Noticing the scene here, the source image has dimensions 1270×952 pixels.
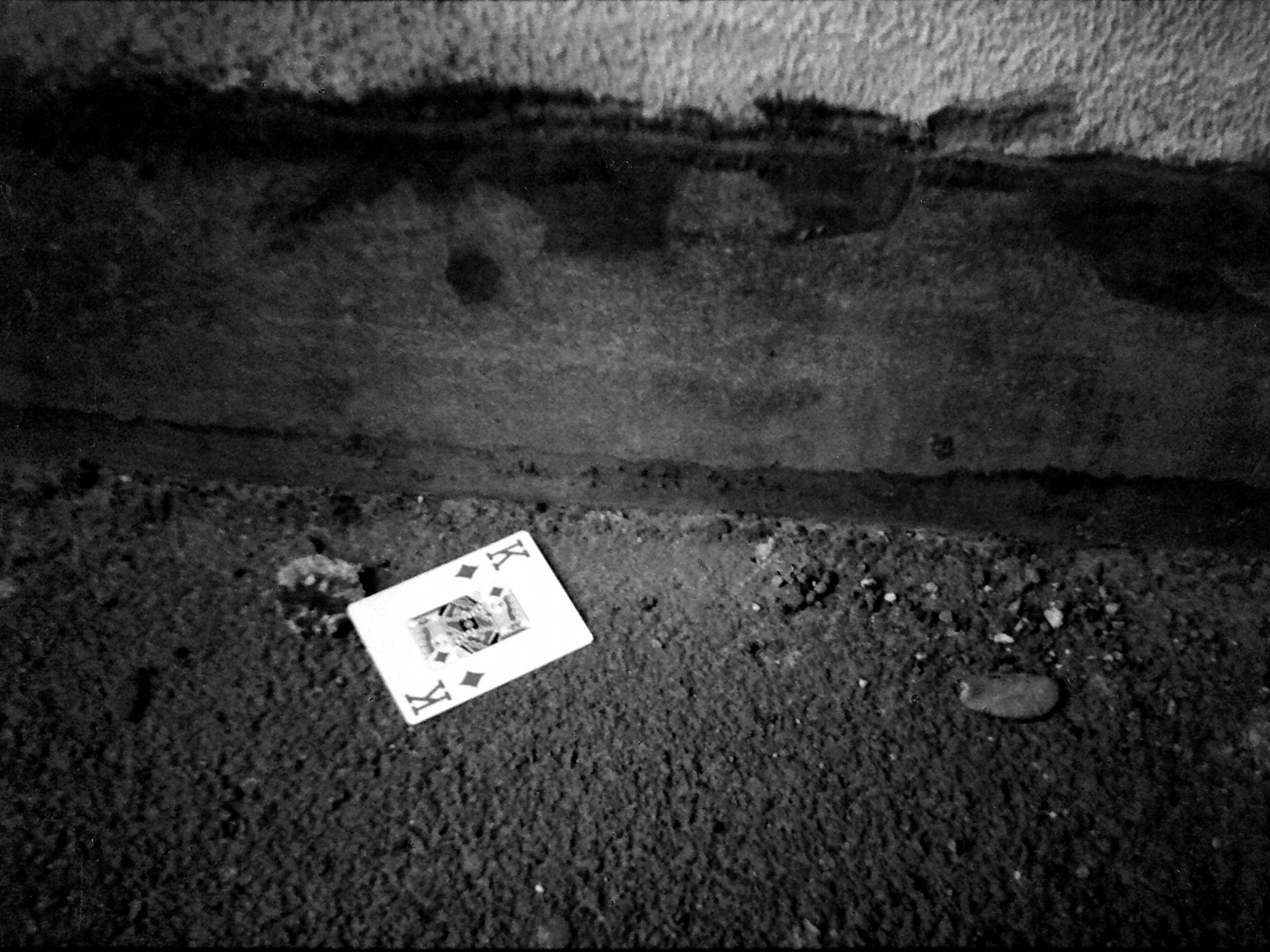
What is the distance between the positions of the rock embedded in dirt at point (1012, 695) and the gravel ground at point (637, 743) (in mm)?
24

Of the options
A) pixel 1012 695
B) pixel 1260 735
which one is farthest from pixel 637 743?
pixel 1260 735

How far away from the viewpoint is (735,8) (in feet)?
4.68

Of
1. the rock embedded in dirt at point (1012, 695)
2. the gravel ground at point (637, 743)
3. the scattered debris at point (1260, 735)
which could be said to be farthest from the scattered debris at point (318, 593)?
the scattered debris at point (1260, 735)

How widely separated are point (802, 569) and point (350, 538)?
3.14 ft

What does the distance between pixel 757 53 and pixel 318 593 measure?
4.24ft

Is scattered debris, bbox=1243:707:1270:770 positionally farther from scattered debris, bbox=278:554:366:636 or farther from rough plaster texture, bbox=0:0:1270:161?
scattered debris, bbox=278:554:366:636

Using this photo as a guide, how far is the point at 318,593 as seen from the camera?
1814mm

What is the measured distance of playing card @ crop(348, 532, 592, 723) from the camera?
1.71 m

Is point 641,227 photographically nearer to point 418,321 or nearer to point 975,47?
point 418,321

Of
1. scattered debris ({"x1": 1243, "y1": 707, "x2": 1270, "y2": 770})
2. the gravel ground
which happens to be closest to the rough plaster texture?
the gravel ground

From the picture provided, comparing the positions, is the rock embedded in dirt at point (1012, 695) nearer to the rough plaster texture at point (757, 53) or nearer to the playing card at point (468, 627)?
the playing card at point (468, 627)

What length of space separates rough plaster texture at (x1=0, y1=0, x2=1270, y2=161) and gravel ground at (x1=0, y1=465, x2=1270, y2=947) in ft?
2.81

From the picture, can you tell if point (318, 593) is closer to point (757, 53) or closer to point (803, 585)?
point (803, 585)

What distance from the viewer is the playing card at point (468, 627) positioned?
1.71 metres
